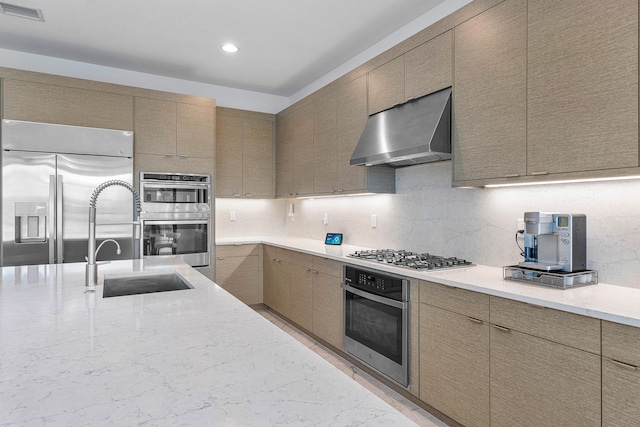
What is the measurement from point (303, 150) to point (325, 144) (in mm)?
476

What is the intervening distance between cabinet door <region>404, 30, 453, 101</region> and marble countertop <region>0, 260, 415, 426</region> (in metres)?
1.99

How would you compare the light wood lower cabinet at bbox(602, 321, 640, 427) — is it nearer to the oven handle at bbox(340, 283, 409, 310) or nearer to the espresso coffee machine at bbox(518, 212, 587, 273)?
the espresso coffee machine at bbox(518, 212, 587, 273)

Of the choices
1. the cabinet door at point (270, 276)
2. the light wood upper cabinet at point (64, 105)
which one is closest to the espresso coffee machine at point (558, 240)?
the cabinet door at point (270, 276)

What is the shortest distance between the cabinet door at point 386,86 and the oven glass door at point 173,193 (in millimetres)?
2082

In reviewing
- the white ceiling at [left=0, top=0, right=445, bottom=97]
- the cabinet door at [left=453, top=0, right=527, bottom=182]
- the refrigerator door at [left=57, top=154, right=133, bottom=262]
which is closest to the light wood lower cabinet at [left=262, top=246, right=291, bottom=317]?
the refrigerator door at [left=57, top=154, right=133, bottom=262]

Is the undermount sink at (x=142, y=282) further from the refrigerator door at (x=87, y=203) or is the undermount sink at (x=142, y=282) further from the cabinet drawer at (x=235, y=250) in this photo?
the cabinet drawer at (x=235, y=250)

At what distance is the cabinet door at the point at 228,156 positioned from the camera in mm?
4504

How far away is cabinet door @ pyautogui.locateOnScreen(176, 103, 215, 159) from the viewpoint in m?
4.05

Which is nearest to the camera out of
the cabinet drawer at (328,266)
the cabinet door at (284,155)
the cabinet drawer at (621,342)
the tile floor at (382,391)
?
the cabinet drawer at (621,342)

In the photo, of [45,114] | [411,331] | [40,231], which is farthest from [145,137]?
[411,331]

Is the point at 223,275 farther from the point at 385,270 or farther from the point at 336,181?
the point at 385,270

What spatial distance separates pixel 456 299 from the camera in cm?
205

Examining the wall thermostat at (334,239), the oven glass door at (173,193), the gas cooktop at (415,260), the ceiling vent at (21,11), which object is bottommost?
the gas cooktop at (415,260)

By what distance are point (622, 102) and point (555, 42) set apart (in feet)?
1.50
